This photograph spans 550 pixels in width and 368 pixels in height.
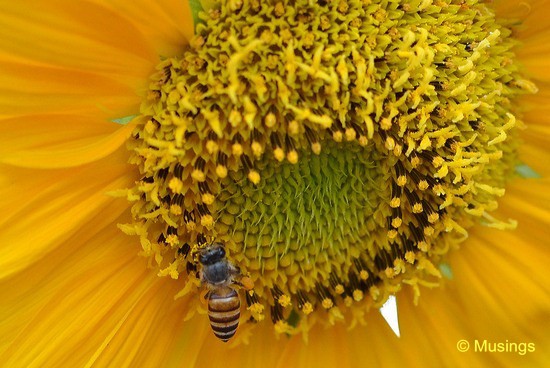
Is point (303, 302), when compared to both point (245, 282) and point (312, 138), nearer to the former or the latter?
point (245, 282)

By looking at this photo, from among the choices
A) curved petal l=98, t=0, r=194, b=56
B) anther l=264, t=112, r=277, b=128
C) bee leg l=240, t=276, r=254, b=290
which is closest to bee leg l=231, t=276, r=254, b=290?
bee leg l=240, t=276, r=254, b=290

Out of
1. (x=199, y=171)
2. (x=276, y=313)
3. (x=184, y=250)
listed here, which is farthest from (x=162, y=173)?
(x=276, y=313)

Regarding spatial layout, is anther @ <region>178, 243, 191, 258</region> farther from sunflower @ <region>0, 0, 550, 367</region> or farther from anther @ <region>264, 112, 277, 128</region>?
anther @ <region>264, 112, 277, 128</region>

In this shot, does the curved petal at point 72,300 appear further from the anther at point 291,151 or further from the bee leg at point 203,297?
the anther at point 291,151

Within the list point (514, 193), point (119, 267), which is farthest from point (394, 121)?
point (119, 267)

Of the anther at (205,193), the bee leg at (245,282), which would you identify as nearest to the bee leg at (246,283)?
the bee leg at (245,282)

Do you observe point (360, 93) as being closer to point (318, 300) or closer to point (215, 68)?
point (215, 68)
